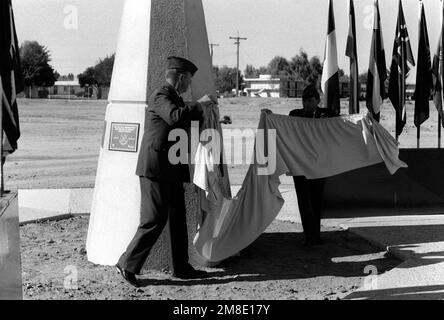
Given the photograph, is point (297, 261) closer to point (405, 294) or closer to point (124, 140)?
point (405, 294)

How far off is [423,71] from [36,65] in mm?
63190

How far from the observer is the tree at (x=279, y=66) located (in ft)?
317

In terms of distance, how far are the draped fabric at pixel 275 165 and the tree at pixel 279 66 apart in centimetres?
8548

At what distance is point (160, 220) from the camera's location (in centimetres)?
623

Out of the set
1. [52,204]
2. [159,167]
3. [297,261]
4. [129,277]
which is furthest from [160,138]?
[52,204]

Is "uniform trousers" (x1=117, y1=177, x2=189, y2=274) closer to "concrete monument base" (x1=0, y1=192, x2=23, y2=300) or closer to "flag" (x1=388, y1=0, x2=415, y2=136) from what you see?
"concrete monument base" (x1=0, y1=192, x2=23, y2=300)

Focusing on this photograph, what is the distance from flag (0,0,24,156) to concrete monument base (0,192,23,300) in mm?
3274

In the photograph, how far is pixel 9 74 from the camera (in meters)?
7.63

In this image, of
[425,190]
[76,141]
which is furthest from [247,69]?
[425,190]

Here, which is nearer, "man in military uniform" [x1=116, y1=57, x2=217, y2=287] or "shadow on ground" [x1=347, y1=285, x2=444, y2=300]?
"shadow on ground" [x1=347, y1=285, x2=444, y2=300]

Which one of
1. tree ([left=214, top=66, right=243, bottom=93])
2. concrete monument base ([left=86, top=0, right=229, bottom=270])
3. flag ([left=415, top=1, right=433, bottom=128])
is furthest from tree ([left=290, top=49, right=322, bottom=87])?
concrete monument base ([left=86, top=0, right=229, bottom=270])

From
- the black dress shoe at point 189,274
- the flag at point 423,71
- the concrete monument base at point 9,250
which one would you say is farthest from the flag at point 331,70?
the concrete monument base at point 9,250

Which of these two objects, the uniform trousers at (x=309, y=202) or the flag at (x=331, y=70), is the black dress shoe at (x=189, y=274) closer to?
the uniform trousers at (x=309, y=202)

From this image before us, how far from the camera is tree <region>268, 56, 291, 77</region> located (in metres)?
96.6
